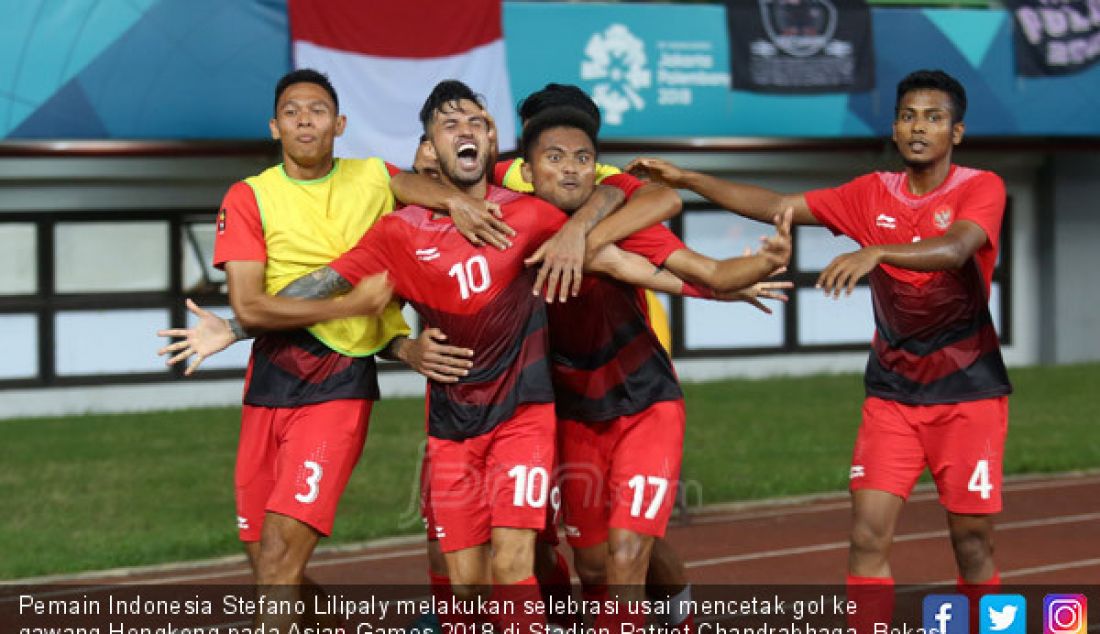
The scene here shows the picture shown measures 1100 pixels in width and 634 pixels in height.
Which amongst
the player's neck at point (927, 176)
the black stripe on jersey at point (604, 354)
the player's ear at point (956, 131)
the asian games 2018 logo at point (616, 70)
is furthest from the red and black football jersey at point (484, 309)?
the asian games 2018 logo at point (616, 70)

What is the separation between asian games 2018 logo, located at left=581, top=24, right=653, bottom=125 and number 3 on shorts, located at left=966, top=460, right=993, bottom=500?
13.4 meters

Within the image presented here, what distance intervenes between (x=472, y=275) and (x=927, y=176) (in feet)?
6.60

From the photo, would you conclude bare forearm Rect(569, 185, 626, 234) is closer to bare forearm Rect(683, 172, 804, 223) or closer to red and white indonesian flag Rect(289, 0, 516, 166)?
bare forearm Rect(683, 172, 804, 223)

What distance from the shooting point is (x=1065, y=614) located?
8.38 metres

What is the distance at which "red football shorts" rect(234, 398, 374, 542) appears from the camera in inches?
267

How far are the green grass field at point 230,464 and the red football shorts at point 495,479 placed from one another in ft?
15.0

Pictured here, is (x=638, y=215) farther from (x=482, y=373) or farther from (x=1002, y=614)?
(x=1002, y=614)

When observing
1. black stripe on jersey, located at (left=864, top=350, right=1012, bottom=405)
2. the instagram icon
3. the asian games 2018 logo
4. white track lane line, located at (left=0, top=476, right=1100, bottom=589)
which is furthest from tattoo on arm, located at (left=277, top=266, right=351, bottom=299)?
the asian games 2018 logo

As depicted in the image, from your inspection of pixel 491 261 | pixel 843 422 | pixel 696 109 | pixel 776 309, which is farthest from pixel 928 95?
pixel 776 309

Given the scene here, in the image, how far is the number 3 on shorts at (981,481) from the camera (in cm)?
714

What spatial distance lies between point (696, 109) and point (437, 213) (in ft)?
48.3

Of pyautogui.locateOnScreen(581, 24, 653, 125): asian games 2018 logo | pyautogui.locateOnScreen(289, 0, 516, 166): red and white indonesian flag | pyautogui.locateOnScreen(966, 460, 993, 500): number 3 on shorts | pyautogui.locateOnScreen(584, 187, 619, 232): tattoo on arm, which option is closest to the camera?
pyautogui.locateOnScreen(584, 187, 619, 232): tattoo on arm

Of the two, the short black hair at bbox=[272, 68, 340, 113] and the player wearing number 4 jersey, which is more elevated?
the short black hair at bbox=[272, 68, 340, 113]

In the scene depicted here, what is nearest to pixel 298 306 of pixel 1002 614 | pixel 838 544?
pixel 1002 614
